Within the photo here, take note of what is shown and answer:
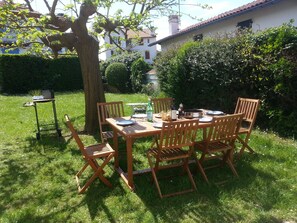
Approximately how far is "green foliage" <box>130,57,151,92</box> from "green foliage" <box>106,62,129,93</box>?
2.66 ft

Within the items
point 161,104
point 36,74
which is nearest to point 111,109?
point 161,104

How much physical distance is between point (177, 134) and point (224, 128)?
851 mm

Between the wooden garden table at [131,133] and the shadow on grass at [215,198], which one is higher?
the wooden garden table at [131,133]

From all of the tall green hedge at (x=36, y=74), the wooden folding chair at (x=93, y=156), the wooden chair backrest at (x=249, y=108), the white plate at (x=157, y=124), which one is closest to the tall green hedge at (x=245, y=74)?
the wooden chair backrest at (x=249, y=108)

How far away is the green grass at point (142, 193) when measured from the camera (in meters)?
3.22

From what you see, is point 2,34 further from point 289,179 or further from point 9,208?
point 289,179

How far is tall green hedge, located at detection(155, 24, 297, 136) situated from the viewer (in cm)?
589

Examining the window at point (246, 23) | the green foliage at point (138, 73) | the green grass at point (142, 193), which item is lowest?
the green grass at point (142, 193)

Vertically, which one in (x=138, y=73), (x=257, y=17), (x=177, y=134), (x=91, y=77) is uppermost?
(x=257, y=17)

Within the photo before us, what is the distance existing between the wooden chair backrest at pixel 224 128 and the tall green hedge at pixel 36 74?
1474 centimetres

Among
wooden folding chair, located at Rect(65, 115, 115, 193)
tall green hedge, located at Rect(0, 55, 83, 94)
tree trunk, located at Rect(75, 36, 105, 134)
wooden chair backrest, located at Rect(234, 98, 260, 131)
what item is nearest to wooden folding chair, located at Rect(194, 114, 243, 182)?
wooden chair backrest, located at Rect(234, 98, 260, 131)

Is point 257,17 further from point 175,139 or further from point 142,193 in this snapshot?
point 142,193

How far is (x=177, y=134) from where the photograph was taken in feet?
11.8

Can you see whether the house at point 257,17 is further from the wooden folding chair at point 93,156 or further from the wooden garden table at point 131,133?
the wooden folding chair at point 93,156
